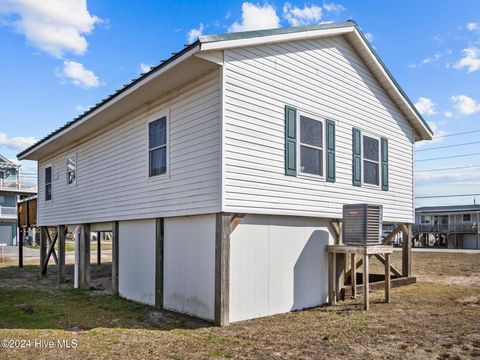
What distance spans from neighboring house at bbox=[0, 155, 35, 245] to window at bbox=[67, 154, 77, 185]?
32.9m

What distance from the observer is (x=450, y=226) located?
49875mm

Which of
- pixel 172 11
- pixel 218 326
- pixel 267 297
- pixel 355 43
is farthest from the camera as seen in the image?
pixel 172 11

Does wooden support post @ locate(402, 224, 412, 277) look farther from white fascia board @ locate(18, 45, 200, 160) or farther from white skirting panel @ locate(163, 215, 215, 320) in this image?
white fascia board @ locate(18, 45, 200, 160)

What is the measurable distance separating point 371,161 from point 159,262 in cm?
625

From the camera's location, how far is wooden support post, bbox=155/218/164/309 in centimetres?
965

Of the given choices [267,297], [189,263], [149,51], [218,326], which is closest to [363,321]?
[267,297]

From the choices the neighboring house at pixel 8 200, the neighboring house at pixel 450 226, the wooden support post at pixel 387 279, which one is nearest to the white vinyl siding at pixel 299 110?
the wooden support post at pixel 387 279

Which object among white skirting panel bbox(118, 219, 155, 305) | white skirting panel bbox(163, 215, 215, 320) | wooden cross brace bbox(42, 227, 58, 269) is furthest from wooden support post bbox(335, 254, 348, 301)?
wooden cross brace bbox(42, 227, 58, 269)

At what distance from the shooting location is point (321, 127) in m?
10.0

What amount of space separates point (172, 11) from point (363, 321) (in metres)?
10.0

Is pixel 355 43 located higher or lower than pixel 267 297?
higher

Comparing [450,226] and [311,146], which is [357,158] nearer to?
[311,146]

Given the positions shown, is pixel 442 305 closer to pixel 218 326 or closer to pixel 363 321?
pixel 363 321

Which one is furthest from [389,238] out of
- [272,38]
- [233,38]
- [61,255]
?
[61,255]
